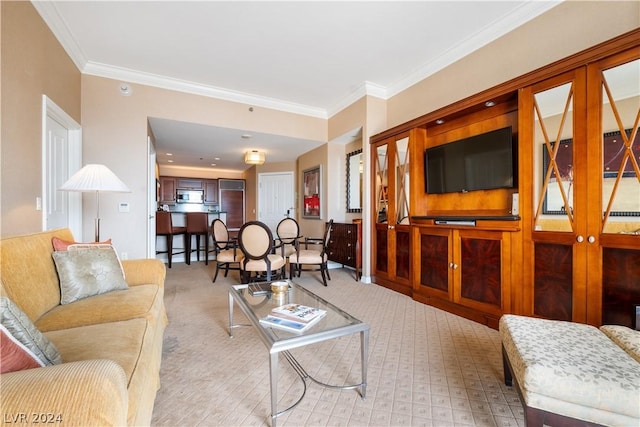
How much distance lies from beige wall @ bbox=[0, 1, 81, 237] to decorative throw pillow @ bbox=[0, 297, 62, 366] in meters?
1.53

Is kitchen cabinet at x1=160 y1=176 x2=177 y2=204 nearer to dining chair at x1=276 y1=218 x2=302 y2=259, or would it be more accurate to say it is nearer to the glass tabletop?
dining chair at x1=276 y1=218 x2=302 y2=259

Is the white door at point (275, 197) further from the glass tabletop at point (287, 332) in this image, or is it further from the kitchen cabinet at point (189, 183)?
the glass tabletop at point (287, 332)

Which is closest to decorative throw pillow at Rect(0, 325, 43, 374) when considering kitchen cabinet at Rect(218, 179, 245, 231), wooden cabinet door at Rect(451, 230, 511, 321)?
wooden cabinet door at Rect(451, 230, 511, 321)

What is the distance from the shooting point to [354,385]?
1.68m

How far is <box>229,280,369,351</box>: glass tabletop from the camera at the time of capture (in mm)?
1338

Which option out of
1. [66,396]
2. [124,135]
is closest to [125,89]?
[124,135]

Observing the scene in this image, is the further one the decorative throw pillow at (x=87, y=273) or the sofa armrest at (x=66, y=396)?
the decorative throw pillow at (x=87, y=273)

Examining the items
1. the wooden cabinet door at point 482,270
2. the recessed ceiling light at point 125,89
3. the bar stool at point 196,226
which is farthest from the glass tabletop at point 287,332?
the bar stool at point 196,226

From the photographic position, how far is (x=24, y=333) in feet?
2.95

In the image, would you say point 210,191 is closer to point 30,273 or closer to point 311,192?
point 311,192

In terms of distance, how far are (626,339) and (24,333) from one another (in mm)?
2503

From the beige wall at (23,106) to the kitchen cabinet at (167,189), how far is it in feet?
17.3

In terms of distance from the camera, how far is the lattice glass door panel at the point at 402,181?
3.60m

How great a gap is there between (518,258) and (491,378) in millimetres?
1069
